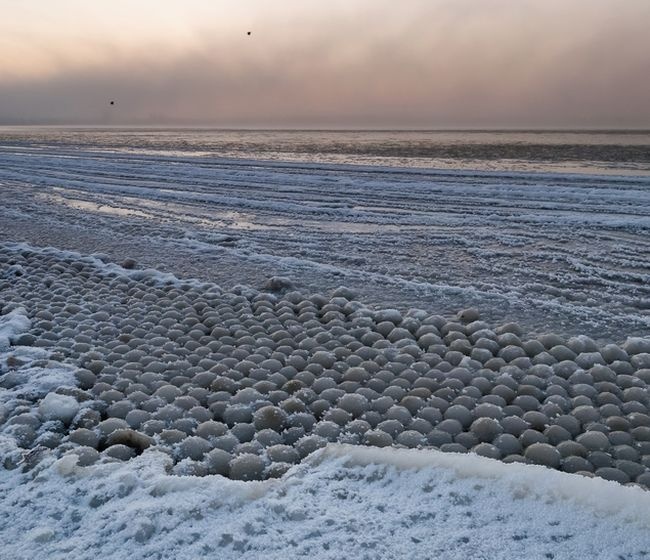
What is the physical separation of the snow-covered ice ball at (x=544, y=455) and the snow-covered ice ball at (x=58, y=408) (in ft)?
9.18

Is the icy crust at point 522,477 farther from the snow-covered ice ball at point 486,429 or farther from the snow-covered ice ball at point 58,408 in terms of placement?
the snow-covered ice ball at point 58,408

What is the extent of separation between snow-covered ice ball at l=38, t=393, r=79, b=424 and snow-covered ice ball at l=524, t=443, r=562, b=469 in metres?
2.80

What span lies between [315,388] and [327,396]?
0.57 feet

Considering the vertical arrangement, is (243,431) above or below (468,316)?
below

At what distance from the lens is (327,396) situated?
12.6ft

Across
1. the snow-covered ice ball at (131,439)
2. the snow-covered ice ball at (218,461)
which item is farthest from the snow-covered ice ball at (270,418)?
the snow-covered ice ball at (131,439)

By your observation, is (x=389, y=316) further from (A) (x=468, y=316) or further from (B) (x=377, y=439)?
(B) (x=377, y=439)

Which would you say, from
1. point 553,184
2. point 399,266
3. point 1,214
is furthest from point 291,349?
point 553,184

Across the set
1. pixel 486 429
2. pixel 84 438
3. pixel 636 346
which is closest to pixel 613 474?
pixel 486 429

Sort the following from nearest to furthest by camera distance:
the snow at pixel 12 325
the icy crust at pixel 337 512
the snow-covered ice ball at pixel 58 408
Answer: the icy crust at pixel 337 512, the snow-covered ice ball at pixel 58 408, the snow at pixel 12 325

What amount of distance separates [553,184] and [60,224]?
1200 cm

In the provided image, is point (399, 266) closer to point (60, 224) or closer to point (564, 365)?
point (564, 365)

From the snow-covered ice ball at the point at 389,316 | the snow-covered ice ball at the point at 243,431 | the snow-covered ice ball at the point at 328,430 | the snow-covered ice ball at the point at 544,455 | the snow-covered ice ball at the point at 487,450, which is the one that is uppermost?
the snow-covered ice ball at the point at 389,316

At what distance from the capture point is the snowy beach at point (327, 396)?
247 centimetres
